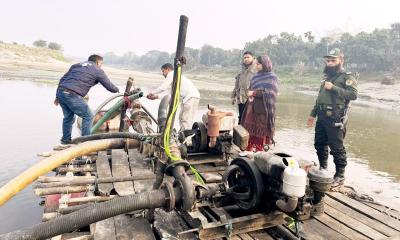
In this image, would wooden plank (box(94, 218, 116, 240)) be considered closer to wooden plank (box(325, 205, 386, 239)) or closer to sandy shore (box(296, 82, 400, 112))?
wooden plank (box(325, 205, 386, 239))

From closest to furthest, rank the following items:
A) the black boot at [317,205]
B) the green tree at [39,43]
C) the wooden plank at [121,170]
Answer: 1. the black boot at [317,205]
2. the wooden plank at [121,170]
3. the green tree at [39,43]

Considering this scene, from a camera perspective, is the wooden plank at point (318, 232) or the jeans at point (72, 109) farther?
the jeans at point (72, 109)

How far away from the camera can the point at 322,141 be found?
596 cm

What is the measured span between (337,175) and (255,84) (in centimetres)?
223

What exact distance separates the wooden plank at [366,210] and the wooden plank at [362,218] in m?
0.06

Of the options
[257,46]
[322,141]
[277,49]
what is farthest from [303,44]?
[322,141]

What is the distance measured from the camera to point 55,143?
9.95 meters

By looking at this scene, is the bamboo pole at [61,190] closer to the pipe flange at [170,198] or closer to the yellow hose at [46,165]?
the yellow hose at [46,165]

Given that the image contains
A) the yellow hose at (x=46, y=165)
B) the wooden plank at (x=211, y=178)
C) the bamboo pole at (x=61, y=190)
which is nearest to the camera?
the yellow hose at (x=46, y=165)

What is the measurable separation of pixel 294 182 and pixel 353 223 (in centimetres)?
144

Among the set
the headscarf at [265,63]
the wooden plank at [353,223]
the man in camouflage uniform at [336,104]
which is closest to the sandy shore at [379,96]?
the man in camouflage uniform at [336,104]

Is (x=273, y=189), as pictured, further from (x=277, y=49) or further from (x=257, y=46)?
(x=257, y=46)

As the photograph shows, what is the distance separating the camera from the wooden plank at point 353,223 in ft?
11.8

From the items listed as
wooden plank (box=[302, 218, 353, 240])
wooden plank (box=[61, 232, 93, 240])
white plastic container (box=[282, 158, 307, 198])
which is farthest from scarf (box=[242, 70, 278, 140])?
wooden plank (box=[61, 232, 93, 240])
